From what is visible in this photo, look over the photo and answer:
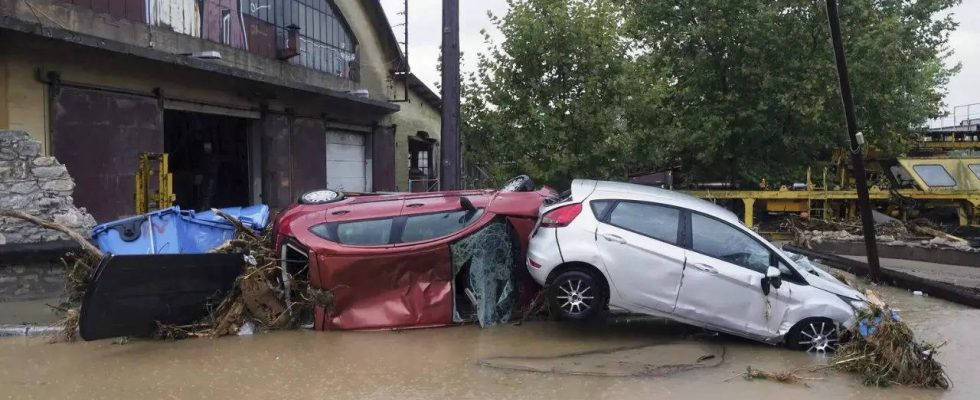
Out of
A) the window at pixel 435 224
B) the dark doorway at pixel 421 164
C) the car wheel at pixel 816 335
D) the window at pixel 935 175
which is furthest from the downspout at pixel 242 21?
the window at pixel 935 175

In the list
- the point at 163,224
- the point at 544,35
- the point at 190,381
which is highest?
the point at 544,35

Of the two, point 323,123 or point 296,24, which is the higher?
Result: point 296,24

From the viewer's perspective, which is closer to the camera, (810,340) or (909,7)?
(810,340)

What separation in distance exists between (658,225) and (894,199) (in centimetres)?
1400

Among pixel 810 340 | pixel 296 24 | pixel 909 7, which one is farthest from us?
pixel 909 7

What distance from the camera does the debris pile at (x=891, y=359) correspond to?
6.03 m

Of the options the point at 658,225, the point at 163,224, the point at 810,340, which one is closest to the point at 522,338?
the point at 658,225

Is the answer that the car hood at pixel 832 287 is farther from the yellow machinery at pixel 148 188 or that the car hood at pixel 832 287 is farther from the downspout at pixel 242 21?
the downspout at pixel 242 21

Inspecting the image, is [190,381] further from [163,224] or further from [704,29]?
[704,29]

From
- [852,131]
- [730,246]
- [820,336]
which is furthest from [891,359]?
[852,131]

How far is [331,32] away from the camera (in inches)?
762

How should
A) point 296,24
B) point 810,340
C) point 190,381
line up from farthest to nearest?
point 296,24
point 810,340
point 190,381

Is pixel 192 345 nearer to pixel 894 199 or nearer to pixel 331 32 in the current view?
pixel 331 32

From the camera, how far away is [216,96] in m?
14.5
